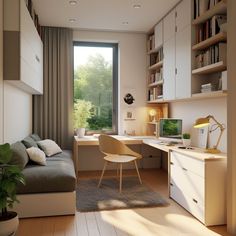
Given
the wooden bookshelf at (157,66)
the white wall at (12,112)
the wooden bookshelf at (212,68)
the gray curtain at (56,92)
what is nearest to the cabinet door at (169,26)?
the wooden bookshelf at (157,66)

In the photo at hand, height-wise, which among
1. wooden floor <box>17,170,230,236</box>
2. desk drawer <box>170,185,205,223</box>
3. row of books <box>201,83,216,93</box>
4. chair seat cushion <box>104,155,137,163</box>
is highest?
row of books <box>201,83,216,93</box>

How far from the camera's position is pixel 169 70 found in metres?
4.05

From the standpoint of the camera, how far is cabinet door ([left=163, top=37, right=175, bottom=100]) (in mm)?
3889

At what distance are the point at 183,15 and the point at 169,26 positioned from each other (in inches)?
19.3

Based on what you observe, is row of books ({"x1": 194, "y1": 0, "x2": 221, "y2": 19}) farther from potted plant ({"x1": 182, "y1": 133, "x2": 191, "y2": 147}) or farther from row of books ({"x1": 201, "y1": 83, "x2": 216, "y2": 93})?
potted plant ({"x1": 182, "y1": 133, "x2": 191, "y2": 147})

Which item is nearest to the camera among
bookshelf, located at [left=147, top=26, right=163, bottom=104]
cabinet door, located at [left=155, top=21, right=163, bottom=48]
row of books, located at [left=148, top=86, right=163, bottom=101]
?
cabinet door, located at [left=155, top=21, right=163, bottom=48]

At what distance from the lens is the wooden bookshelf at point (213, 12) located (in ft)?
8.94

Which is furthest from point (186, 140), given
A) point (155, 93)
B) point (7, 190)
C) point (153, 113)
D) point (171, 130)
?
point (7, 190)

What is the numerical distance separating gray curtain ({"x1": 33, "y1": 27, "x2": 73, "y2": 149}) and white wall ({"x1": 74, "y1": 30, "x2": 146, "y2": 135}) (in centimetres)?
72

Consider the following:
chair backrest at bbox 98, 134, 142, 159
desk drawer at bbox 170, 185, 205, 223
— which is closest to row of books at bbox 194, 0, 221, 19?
chair backrest at bbox 98, 134, 142, 159

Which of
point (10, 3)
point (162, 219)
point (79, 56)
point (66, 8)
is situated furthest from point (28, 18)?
point (162, 219)

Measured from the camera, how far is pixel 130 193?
11.8ft

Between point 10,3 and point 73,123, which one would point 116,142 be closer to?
point 73,123

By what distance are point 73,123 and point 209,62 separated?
2785 mm
